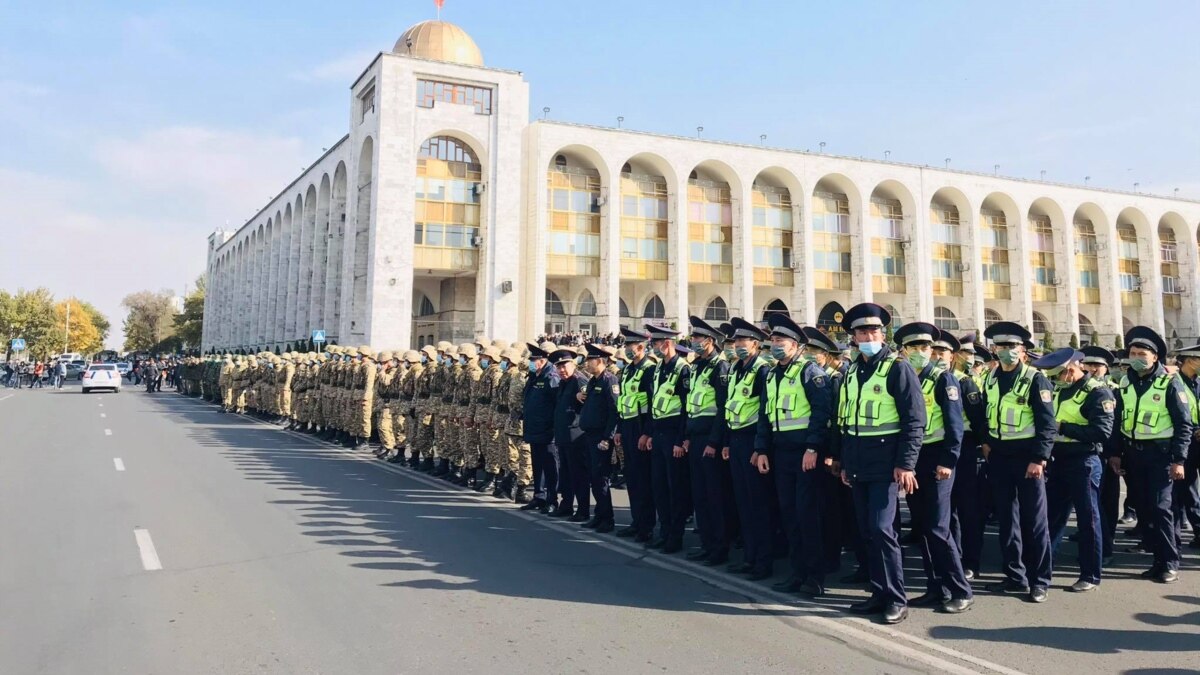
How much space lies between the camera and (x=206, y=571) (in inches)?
249

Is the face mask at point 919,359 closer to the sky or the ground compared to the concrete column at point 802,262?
closer to the ground

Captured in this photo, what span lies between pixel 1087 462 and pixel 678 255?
34809 mm

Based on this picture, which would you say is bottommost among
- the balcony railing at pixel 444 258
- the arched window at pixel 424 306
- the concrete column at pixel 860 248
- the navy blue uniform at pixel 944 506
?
the navy blue uniform at pixel 944 506

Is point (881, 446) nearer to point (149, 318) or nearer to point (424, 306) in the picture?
point (424, 306)

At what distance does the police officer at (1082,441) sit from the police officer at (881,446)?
1.74m

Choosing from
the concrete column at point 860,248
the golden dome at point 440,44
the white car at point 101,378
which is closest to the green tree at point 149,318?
the white car at point 101,378

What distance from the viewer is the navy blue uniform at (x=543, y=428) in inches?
379

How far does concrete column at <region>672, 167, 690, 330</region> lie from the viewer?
40562 millimetres

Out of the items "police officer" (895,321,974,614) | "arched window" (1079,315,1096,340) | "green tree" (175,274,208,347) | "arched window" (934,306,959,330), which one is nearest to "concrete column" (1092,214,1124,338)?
"arched window" (1079,315,1096,340)

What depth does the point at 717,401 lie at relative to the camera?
7.14 m

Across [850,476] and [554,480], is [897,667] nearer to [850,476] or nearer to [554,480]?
[850,476]

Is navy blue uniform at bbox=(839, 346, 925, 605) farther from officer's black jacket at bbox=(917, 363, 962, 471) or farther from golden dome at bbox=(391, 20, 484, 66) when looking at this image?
golden dome at bbox=(391, 20, 484, 66)

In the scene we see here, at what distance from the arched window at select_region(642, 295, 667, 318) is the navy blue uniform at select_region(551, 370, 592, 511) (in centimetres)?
3463

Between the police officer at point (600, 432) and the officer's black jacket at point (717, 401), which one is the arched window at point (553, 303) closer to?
the police officer at point (600, 432)
